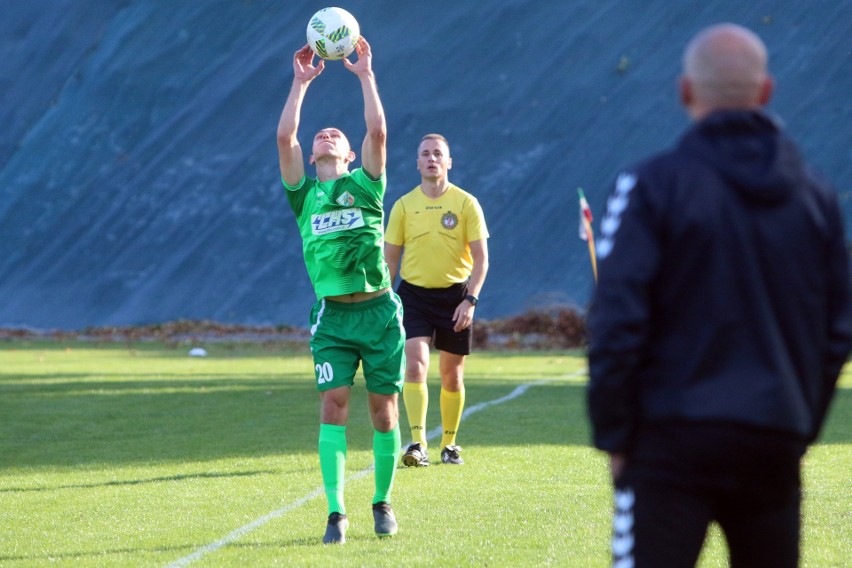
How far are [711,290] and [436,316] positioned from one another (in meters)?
7.58

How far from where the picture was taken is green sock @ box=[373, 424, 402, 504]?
730 centimetres

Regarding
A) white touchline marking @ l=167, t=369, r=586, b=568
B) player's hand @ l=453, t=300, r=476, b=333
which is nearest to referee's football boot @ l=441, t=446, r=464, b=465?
white touchline marking @ l=167, t=369, r=586, b=568

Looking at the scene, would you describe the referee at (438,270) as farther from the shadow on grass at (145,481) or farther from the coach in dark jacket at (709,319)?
the coach in dark jacket at (709,319)

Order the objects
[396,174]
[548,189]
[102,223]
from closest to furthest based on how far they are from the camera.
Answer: [548,189] → [396,174] → [102,223]

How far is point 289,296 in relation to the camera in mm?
40688

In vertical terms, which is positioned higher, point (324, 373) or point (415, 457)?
point (324, 373)

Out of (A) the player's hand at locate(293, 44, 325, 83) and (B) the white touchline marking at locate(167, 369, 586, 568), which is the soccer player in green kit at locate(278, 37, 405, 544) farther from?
(B) the white touchline marking at locate(167, 369, 586, 568)

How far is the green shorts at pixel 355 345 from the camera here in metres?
7.21

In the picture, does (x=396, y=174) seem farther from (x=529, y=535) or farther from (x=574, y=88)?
(x=529, y=535)

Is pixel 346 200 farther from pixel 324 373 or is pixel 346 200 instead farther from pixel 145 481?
pixel 145 481

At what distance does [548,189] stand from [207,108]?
13.9m

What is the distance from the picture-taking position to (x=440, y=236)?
35.6 ft

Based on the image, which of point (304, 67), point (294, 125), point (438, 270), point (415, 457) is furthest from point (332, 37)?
point (415, 457)

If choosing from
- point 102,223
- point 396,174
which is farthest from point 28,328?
point 396,174
